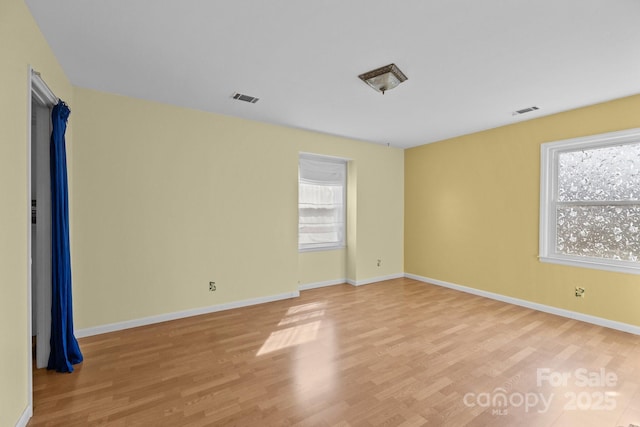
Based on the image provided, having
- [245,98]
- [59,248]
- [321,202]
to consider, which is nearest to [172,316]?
[59,248]

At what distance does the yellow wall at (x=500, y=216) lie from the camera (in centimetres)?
346

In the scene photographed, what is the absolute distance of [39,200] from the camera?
2422 mm

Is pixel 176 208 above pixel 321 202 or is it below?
below

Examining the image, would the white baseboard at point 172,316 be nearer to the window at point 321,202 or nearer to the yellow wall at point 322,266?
the yellow wall at point 322,266

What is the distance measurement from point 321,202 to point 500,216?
9.30 ft

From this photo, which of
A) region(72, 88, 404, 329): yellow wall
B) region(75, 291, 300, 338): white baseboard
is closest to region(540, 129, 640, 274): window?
region(72, 88, 404, 329): yellow wall

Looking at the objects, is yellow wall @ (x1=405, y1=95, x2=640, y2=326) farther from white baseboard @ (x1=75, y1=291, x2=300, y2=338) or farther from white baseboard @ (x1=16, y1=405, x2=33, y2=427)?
white baseboard @ (x1=16, y1=405, x2=33, y2=427)

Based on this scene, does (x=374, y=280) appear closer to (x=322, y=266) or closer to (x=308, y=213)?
(x=322, y=266)

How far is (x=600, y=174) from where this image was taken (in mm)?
3537

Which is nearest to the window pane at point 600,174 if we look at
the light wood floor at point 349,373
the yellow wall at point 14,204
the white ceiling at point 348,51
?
the white ceiling at point 348,51

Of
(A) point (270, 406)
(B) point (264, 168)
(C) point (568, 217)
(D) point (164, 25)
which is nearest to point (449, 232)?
(C) point (568, 217)

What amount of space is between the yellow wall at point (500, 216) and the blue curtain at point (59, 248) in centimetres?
516

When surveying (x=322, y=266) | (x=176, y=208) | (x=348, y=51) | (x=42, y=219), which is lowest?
(x=322, y=266)

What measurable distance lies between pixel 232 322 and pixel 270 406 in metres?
1.66
